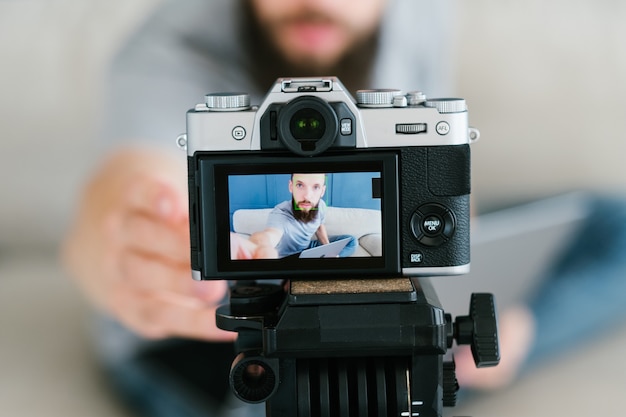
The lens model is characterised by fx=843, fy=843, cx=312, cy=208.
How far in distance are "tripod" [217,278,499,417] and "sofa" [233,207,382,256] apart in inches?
1.6

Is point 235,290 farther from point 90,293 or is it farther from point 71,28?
point 71,28

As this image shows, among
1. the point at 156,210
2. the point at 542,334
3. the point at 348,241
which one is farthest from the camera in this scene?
the point at 542,334

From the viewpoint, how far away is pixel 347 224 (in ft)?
2.94

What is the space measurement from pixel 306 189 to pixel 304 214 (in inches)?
1.1

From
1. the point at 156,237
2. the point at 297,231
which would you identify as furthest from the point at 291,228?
the point at 156,237

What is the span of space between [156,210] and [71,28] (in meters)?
0.47

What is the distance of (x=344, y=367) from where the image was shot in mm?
915

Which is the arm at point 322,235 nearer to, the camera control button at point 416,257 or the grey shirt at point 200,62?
the camera control button at point 416,257

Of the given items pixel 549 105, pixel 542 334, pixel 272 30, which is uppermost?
pixel 272 30

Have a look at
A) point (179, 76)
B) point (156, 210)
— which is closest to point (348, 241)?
point (156, 210)

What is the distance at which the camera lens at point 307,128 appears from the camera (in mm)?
874

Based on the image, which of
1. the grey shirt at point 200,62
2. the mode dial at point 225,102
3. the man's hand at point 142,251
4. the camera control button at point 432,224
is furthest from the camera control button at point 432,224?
the grey shirt at point 200,62

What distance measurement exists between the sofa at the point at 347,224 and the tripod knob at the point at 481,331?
128 millimetres

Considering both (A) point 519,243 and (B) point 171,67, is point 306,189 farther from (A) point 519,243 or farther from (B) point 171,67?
(A) point 519,243
